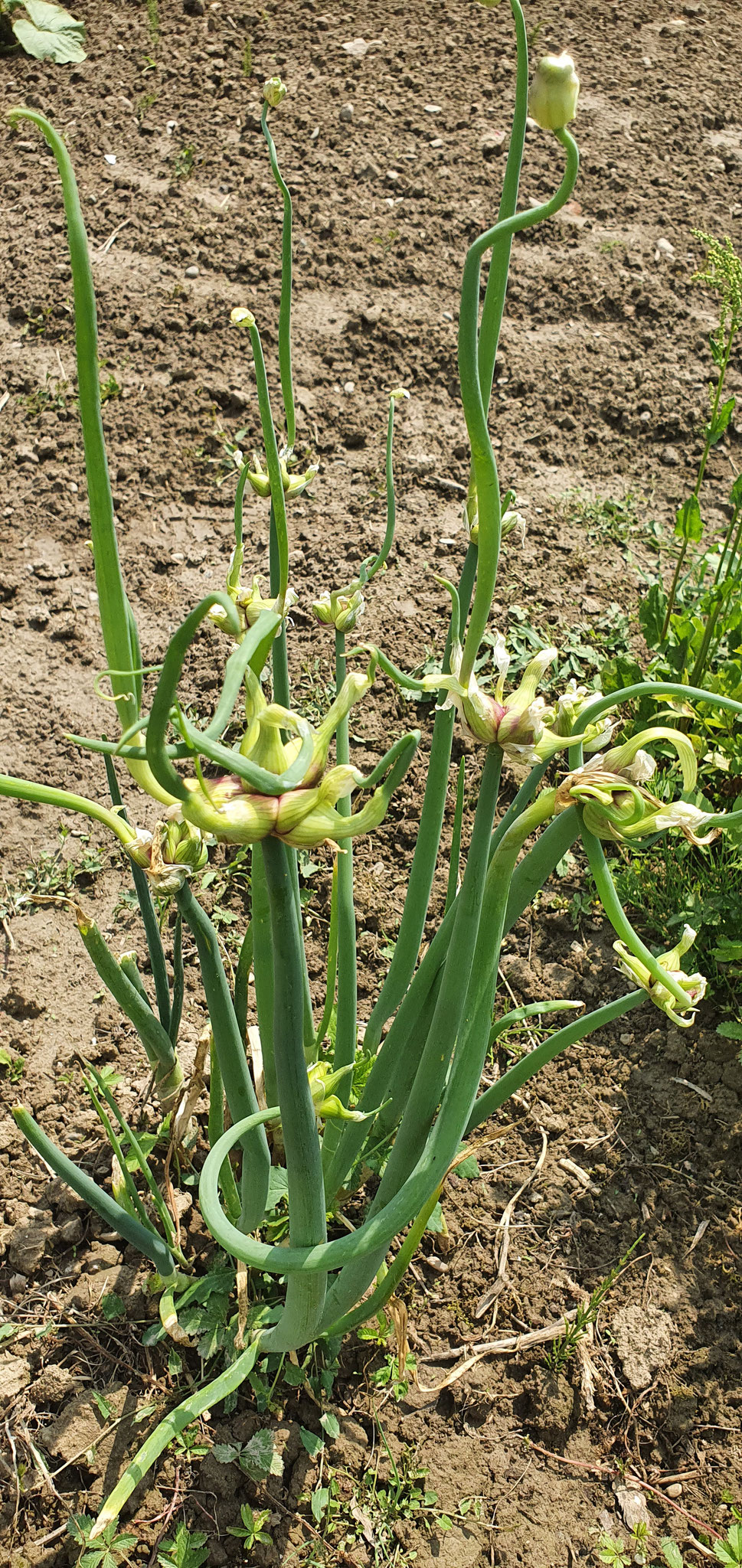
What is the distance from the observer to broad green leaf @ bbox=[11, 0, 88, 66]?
12.9ft

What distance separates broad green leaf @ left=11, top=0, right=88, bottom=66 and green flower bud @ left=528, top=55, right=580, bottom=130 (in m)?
4.15

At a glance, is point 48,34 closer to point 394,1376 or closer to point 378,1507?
point 394,1376

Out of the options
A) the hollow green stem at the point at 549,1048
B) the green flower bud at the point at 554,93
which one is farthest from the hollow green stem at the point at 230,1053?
the green flower bud at the point at 554,93

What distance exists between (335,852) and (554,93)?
2.16ft

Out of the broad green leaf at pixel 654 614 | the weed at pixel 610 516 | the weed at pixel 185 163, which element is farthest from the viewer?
the weed at pixel 185 163

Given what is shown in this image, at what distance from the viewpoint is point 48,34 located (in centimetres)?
396

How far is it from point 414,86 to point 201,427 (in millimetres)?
2040

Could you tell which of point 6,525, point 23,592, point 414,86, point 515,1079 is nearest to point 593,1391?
point 515,1079

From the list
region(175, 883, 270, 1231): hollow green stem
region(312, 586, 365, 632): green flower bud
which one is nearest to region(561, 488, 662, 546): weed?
region(312, 586, 365, 632): green flower bud

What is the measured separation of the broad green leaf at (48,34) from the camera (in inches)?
154

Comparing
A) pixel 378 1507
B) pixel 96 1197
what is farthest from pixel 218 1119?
pixel 378 1507

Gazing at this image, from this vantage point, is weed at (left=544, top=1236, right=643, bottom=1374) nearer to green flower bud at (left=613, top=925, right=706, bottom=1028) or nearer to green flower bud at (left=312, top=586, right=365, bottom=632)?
green flower bud at (left=613, top=925, right=706, bottom=1028)

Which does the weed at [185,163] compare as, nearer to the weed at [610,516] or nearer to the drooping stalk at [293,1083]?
the weed at [610,516]

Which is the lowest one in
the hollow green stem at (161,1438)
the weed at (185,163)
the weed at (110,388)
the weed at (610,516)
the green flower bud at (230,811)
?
the hollow green stem at (161,1438)
